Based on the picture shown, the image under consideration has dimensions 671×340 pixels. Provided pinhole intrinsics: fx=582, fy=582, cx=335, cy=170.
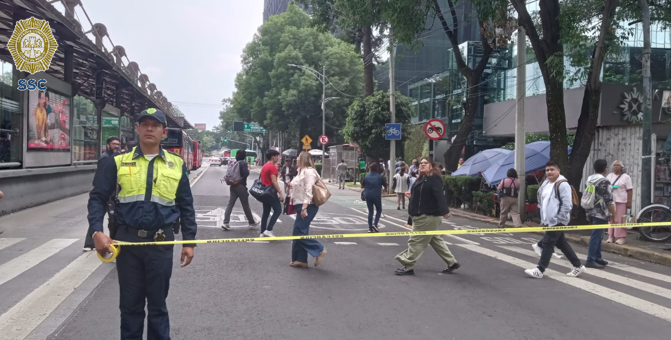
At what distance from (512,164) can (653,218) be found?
5.55m

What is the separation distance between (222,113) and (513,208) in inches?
3766

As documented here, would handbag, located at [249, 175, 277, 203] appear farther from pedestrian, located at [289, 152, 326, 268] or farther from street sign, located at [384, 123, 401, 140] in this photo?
street sign, located at [384, 123, 401, 140]

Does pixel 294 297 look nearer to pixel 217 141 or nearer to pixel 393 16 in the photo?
pixel 393 16

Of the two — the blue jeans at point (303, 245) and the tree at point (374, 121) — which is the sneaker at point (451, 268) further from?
the tree at point (374, 121)

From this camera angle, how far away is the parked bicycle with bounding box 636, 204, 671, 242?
1113cm

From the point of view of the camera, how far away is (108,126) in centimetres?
2867

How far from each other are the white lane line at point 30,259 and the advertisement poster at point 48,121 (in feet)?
26.1

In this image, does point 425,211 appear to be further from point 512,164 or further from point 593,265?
point 512,164

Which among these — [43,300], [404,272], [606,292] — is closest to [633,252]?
[606,292]

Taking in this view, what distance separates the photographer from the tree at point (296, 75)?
148ft

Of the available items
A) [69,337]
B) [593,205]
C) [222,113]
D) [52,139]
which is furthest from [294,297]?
[222,113]

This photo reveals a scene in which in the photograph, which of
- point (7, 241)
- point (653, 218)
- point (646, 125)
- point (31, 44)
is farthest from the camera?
point (31, 44)

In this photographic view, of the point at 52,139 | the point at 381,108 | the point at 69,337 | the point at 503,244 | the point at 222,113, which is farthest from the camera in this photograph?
the point at 222,113

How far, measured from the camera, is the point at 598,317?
5.88 m
